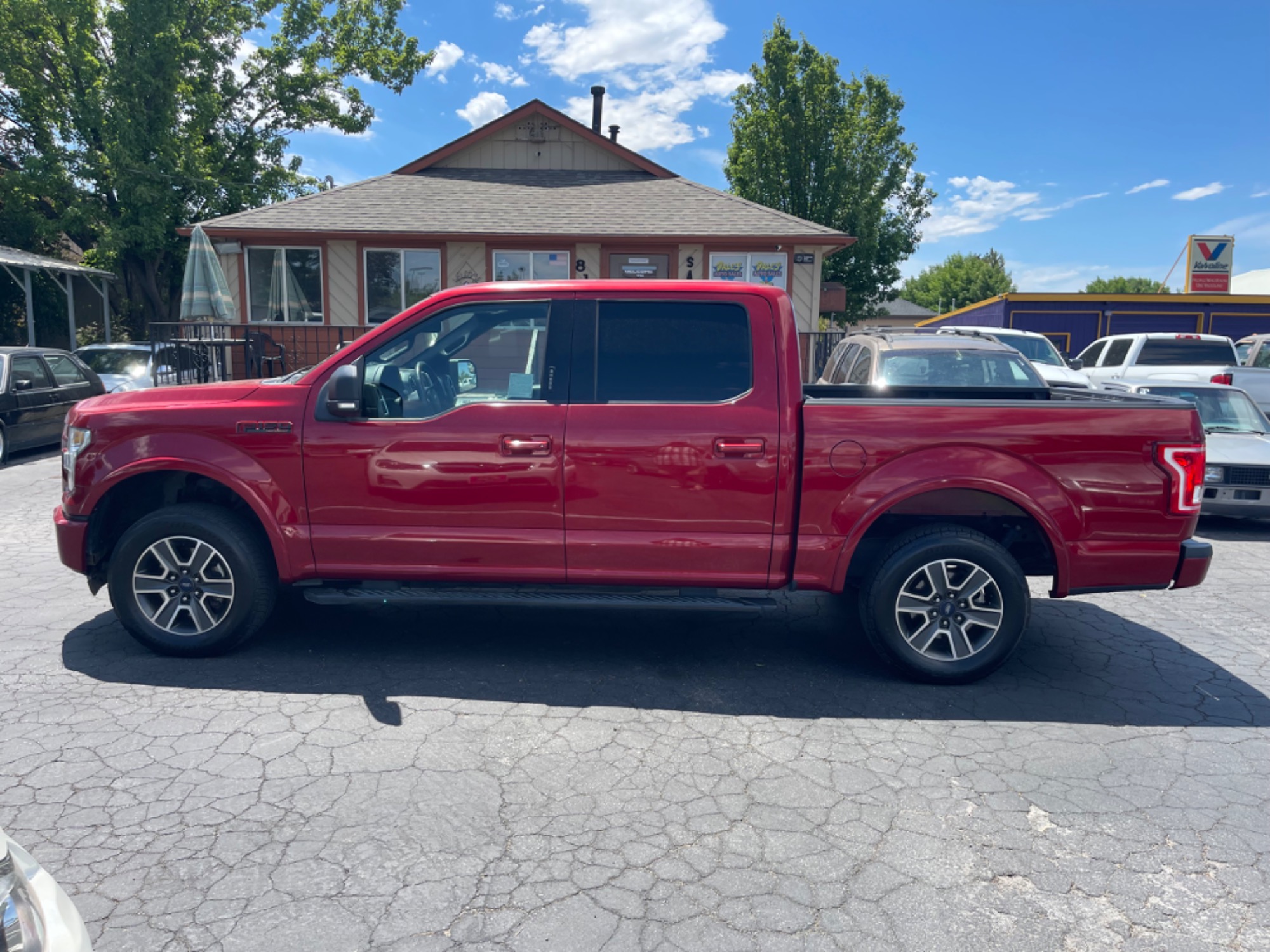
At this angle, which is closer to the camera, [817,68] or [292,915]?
[292,915]

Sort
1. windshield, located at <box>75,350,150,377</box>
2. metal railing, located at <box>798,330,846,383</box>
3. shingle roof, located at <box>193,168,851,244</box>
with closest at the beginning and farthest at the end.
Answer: metal railing, located at <box>798,330,846,383</box>, shingle roof, located at <box>193,168,851,244</box>, windshield, located at <box>75,350,150,377</box>

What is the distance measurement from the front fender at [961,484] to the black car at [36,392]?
11.7 metres

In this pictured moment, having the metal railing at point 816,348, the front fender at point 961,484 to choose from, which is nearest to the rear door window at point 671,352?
the front fender at point 961,484

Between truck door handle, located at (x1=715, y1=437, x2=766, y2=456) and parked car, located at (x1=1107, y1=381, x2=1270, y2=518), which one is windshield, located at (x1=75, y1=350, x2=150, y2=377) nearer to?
truck door handle, located at (x1=715, y1=437, x2=766, y2=456)

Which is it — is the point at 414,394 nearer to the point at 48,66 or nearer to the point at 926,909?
the point at 926,909

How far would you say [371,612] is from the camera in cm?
580

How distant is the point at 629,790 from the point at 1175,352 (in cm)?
1581

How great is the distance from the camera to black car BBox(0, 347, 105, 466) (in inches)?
459

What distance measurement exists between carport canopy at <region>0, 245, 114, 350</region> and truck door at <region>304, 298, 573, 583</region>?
18973 mm

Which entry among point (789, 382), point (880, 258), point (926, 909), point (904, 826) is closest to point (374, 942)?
point (926, 909)

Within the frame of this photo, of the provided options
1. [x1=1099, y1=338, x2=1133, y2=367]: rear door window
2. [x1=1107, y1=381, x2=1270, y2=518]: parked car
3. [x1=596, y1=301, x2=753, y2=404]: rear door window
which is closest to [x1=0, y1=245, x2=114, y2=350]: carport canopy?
[x1=596, y1=301, x2=753, y2=404]: rear door window

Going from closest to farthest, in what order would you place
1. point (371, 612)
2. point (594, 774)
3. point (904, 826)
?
point (904, 826)
point (594, 774)
point (371, 612)

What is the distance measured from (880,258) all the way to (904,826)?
31.1 m

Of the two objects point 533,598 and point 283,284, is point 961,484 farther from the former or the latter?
point 283,284
